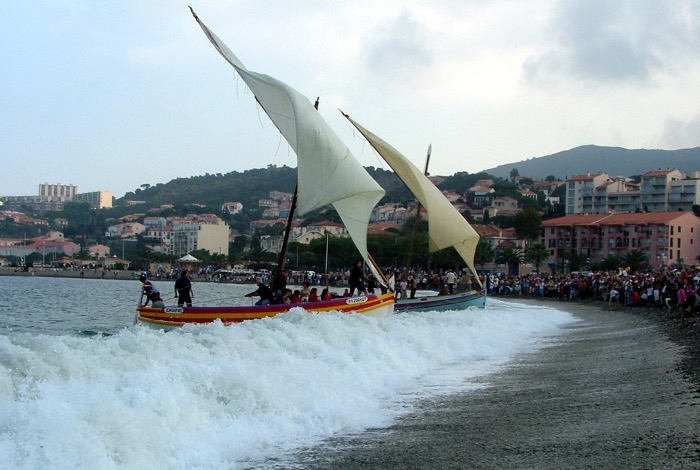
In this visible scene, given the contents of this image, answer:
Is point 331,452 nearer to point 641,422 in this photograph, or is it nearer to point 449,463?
point 449,463

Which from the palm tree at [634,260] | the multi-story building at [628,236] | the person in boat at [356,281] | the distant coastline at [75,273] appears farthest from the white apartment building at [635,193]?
the person in boat at [356,281]

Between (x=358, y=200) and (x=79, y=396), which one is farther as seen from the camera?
(x=358, y=200)

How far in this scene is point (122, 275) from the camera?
139 metres

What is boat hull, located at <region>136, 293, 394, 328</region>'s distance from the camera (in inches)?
821

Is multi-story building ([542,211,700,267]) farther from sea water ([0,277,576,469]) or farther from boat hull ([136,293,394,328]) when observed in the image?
sea water ([0,277,576,469])

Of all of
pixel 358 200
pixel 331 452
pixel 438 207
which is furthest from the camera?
pixel 438 207

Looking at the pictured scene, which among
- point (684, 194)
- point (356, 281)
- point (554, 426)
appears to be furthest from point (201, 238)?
point (554, 426)

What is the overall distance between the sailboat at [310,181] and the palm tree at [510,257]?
3154 inches

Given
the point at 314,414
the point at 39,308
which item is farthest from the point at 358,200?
the point at 39,308

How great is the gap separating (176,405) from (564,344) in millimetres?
15445

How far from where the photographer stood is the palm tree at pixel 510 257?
104 meters

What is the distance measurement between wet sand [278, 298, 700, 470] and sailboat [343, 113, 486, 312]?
15967 millimetres

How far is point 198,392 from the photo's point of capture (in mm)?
10195

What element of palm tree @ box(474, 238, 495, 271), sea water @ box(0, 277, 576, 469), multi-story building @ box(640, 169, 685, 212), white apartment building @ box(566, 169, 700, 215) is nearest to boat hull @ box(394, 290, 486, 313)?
sea water @ box(0, 277, 576, 469)
